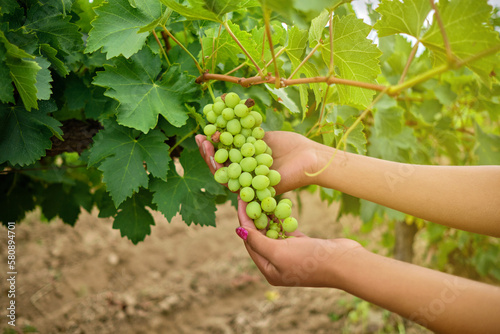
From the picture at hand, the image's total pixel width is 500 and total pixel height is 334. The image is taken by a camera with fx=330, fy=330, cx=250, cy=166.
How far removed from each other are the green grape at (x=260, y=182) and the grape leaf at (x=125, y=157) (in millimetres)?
331

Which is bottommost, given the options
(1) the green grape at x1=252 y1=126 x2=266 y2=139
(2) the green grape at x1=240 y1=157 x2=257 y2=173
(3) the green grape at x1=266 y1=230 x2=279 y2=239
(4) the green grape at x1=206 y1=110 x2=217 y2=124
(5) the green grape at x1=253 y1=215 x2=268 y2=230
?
(3) the green grape at x1=266 y1=230 x2=279 y2=239

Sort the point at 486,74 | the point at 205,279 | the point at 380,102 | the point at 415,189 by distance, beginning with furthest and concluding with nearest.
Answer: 1. the point at 205,279
2. the point at 380,102
3. the point at 415,189
4. the point at 486,74

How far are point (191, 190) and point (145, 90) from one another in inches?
16.3

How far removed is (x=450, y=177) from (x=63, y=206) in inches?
70.9

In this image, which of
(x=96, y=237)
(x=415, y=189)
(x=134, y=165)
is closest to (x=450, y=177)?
(x=415, y=189)

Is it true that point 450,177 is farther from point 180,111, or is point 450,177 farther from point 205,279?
point 205,279

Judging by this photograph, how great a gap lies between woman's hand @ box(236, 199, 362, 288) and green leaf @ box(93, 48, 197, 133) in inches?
18.2

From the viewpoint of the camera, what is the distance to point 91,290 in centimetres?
321

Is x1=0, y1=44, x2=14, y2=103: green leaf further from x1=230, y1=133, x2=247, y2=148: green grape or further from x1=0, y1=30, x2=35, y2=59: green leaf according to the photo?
x1=230, y1=133, x2=247, y2=148: green grape

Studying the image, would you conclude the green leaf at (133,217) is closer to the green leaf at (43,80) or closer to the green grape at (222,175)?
the green grape at (222,175)

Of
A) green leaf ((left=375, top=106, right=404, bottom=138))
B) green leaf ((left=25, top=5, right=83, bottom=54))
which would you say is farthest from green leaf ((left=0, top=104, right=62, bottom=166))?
green leaf ((left=375, top=106, right=404, bottom=138))

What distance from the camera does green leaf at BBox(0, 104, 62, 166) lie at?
3.59 feet

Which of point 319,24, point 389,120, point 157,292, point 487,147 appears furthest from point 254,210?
point 157,292

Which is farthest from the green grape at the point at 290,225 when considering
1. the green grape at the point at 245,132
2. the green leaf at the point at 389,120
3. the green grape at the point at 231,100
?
the green leaf at the point at 389,120
